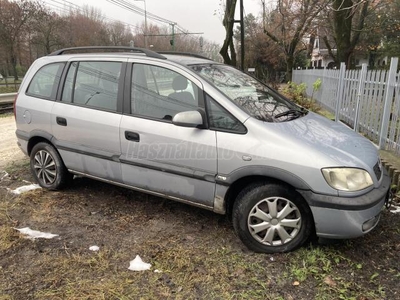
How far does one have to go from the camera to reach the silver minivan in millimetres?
2768

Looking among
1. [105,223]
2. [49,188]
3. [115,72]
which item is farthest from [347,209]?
[49,188]

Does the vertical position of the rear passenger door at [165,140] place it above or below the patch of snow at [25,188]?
above

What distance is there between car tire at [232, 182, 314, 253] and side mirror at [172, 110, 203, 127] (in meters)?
0.73

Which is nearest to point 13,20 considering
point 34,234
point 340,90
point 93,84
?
point 340,90

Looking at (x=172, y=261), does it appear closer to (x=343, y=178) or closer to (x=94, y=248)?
(x=94, y=248)

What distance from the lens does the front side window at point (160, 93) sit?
3307 millimetres

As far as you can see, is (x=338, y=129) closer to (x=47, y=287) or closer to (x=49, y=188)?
(x=47, y=287)

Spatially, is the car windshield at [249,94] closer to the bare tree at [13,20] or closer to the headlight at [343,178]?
the headlight at [343,178]

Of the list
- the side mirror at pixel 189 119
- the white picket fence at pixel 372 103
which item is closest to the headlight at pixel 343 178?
the side mirror at pixel 189 119

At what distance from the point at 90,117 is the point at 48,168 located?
112cm

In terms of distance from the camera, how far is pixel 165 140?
3.28 metres

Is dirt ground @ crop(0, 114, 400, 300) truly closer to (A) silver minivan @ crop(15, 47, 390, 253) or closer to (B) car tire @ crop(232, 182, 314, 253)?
(B) car tire @ crop(232, 182, 314, 253)

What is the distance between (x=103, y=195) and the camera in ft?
14.4

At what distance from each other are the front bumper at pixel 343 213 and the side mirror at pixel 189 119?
3.49ft
